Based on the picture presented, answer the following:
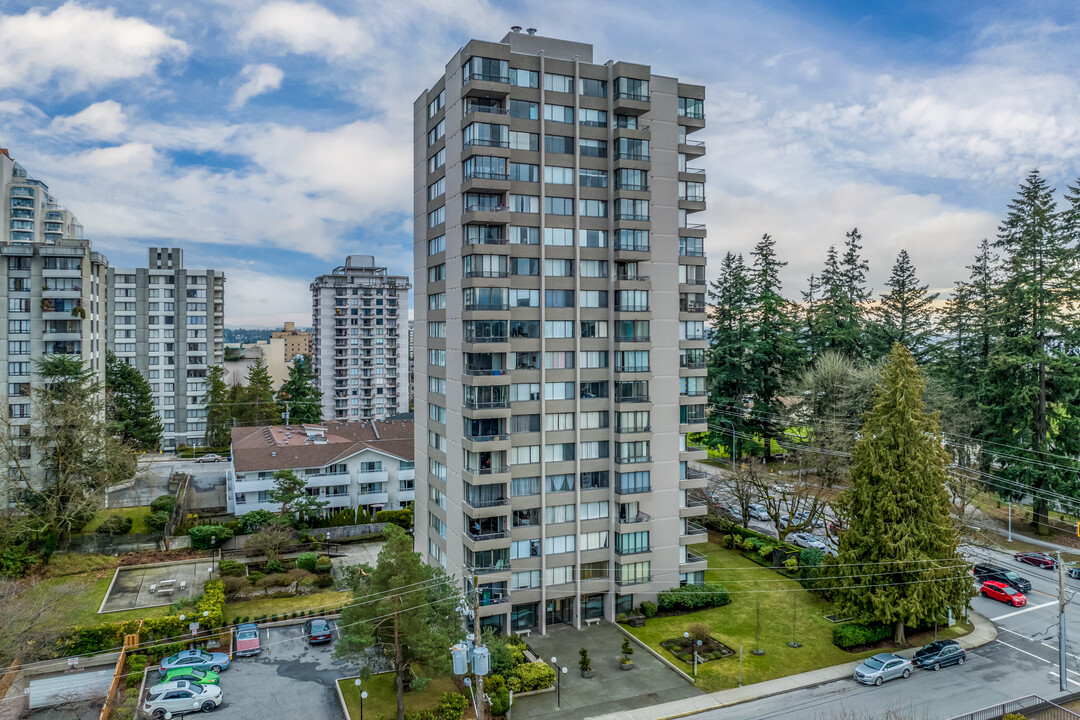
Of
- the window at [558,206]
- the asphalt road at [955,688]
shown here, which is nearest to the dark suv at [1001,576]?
the asphalt road at [955,688]

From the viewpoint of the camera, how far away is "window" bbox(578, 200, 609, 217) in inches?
1714

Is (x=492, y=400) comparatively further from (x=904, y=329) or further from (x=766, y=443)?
(x=904, y=329)

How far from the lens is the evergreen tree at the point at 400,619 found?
107ft

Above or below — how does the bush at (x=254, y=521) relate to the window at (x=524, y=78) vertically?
below

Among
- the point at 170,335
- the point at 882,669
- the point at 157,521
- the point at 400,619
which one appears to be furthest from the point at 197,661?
the point at 170,335

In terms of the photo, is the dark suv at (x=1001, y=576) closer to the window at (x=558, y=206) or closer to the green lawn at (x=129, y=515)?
the window at (x=558, y=206)

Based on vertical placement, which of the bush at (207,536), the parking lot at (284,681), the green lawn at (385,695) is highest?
the bush at (207,536)

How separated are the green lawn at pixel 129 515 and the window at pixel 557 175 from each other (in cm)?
4738

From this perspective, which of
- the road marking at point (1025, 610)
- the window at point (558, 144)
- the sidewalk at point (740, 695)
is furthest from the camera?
the road marking at point (1025, 610)

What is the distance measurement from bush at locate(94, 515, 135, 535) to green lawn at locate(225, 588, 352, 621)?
18.1m

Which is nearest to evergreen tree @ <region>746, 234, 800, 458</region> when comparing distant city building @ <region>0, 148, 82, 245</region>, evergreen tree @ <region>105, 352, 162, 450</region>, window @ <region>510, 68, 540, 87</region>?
window @ <region>510, 68, 540, 87</region>

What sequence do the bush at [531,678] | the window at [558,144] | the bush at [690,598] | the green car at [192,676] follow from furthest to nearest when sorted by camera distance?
the bush at [690,598], the window at [558,144], the green car at [192,676], the bush at [531,678]

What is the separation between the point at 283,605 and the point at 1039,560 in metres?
57.1

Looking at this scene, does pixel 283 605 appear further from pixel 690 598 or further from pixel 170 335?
pixel 170 335
